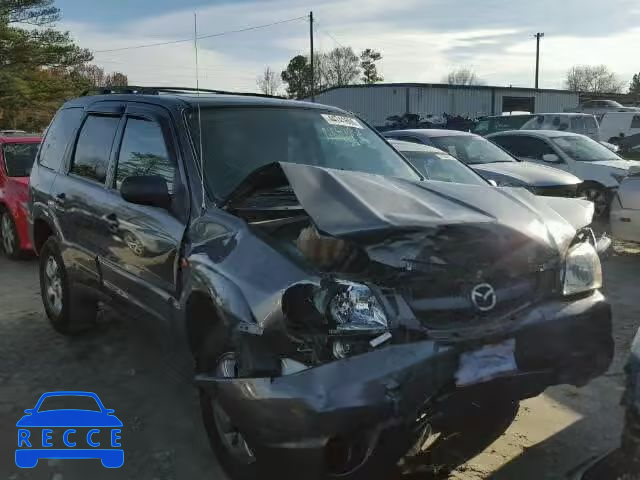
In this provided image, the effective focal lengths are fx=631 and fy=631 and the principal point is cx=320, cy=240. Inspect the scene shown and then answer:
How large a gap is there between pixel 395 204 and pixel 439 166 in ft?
16.0

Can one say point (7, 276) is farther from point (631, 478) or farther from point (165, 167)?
point (631, 478)

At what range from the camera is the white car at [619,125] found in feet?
73.3

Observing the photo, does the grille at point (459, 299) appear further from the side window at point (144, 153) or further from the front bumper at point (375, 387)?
the side window at point (144, 153)

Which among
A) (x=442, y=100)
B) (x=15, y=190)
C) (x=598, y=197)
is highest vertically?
(x=442, y=100)

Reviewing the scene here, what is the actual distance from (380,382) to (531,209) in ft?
4.25

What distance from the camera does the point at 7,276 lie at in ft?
24.1

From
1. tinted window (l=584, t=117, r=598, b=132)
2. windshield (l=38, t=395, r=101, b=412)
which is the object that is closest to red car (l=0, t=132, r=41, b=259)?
windshield (l=38, t=395, r=101, b=412)

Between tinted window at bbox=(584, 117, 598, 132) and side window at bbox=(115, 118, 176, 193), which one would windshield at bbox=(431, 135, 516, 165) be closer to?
side window at bbox=(115, 118, 176, 193)

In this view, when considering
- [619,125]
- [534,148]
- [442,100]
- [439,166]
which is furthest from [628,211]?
[442,100]

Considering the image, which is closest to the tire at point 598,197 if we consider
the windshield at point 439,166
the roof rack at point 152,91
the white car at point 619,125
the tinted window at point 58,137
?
the windshield at point 439,166

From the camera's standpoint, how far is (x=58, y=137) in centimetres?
525

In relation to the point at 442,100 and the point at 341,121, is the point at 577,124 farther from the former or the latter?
the point at 442,100

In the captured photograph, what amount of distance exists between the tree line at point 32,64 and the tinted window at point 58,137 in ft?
75.8

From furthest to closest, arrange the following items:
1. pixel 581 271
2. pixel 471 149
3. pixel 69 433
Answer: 1. pixel 471 149
2. pixel 69 433
3. pixel 581 271
